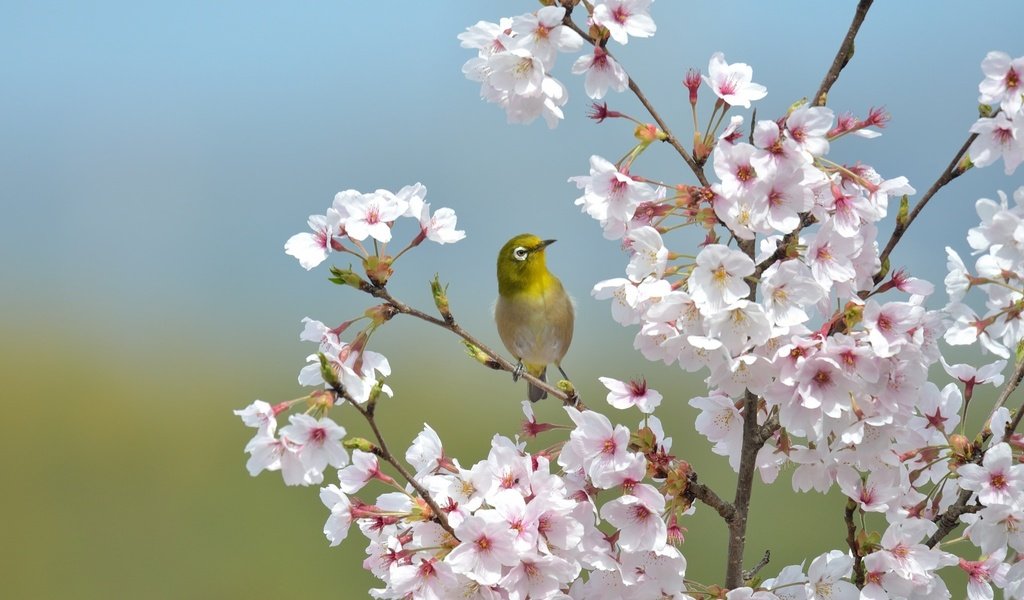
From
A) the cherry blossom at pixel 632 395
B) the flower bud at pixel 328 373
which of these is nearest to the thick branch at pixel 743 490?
the cherry blossom at pixel 632 395

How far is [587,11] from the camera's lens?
1.86m

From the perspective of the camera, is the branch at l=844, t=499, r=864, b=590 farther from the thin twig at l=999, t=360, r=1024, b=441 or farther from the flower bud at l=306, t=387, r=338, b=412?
the flower bud at l=306, t=387, r=338, b=412

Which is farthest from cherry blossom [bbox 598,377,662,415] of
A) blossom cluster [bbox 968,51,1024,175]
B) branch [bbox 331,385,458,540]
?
blossom cluster [bbox 968,51,1024,175]

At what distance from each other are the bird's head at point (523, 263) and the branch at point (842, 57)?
181 centimetres

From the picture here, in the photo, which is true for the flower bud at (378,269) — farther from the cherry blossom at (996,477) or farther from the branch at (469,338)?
the cherry blossom at (996,477)

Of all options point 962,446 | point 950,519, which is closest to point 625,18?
point 962,446

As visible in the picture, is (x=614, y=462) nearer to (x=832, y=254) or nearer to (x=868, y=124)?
(x=832, y=254)

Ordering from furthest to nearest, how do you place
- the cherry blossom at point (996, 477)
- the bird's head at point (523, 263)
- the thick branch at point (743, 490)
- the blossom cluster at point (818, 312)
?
the bird's head at point (523, 263) → the thick branch at point (743, 490) → the cherry blossom at point (996, 477) → the blossom cluster at point (818, 312)

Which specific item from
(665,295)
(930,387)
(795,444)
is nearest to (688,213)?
(665,295)

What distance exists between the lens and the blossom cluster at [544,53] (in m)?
1.79

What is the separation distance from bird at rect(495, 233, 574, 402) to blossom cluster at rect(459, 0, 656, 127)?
1.70 metres

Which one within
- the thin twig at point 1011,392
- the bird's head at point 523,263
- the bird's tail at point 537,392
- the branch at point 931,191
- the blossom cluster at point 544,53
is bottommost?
the thin twig at point 1011,392

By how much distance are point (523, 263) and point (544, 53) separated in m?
1.87

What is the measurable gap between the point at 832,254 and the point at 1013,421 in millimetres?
559
